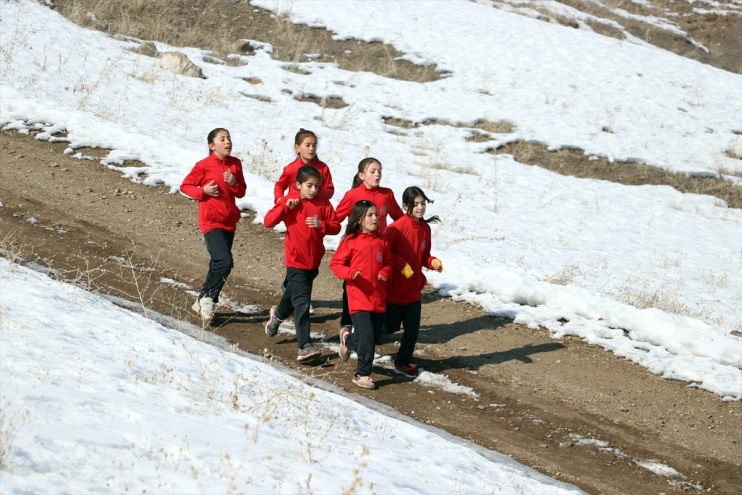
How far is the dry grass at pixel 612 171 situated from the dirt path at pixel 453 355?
860 cm

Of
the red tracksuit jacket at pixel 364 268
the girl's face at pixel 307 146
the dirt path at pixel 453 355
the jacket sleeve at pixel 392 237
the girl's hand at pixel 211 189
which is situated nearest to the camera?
Answer: the dirt path at pixel 453 355

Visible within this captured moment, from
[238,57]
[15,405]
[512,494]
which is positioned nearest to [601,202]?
[238,57]

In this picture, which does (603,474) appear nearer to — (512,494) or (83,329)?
(512,494)

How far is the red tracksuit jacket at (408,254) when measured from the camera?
27.2 ft

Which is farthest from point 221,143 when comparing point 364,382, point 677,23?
point 677,23

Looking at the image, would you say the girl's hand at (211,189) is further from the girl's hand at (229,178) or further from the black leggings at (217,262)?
the black leggings at (217,262)

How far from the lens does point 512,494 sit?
18.2 ft

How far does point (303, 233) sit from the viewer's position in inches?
A: 330

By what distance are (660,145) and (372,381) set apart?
1403 centimetres

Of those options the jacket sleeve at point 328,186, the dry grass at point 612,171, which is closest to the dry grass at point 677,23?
the dry grass at point 612,171

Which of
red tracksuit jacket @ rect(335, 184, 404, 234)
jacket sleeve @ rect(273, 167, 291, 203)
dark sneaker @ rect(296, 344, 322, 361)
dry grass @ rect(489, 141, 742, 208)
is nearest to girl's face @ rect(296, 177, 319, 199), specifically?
red tracksuit jacket @ rect(335, 184, 404, 234)

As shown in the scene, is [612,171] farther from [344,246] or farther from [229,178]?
[344,246]

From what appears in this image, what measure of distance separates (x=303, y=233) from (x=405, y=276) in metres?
1.09

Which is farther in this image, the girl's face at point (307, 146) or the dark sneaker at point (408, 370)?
the girl's face at point (307, 146)
